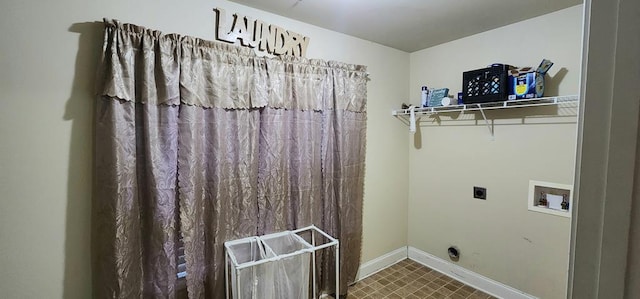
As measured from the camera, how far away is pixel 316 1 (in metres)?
1.80

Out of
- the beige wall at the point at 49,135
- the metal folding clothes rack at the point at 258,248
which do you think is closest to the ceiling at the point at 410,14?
the beige wall at the point at 49,135

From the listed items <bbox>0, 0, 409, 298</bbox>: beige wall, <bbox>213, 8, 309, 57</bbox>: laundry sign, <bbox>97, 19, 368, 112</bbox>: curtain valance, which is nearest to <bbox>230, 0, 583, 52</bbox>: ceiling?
<bbox>213, 8, 309, 57</bbox>: laundry sign

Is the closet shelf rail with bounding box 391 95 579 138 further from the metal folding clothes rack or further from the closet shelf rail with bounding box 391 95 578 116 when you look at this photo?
the metal folding clothes rack

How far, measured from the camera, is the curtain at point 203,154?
4.64ft

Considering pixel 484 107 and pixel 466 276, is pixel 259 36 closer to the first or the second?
pixel 484 107

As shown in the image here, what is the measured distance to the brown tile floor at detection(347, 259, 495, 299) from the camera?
7.68ft

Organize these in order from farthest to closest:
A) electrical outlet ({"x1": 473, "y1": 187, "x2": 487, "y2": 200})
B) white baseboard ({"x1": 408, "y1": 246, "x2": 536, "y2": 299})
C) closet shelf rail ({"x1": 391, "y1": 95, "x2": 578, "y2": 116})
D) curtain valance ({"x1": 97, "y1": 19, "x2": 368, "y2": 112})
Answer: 1. electrical outlet ({"x1": 473, "y1": 187, "x2": 487, "y2": 200})
2. white baseboard ({"x1": 408, "y1": 246, "x2": 536, "y2": 299})
3. closet shelf rail ({"x1": 391, "y1": 95, "x2": 578, "y2": 116})
4. curtain valance ({"x1": 97, "y1": 19, "x2": 368, "y2": 112})

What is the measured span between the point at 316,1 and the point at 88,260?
2.04m

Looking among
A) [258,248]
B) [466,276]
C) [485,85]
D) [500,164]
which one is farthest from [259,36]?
[466,276]

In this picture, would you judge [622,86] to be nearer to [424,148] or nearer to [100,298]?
[100,298]

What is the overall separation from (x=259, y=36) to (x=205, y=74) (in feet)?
1.62

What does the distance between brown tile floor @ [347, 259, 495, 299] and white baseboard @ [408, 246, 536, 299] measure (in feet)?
0.16

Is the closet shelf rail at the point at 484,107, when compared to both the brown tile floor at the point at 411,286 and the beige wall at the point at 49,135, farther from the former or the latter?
the beige wall at the point at 49,135

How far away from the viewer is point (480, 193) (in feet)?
7.97
